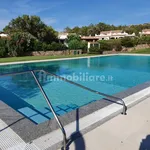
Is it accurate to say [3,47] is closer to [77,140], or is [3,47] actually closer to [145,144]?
[77,140]

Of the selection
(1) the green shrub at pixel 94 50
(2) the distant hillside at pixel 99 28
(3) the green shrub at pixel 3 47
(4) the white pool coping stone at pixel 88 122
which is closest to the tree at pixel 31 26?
(1) the green shrub at pixel 94 50

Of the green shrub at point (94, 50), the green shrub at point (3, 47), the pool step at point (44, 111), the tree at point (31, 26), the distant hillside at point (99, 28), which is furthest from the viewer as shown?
the distant hillside at point (99, 28)

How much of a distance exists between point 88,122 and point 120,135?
0.67 meters

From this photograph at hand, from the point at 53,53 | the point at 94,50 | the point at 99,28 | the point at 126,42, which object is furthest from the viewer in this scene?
the point at 99,28

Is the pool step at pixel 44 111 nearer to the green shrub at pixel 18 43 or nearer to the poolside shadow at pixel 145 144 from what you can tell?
the poolside shadow at pixel 145 144

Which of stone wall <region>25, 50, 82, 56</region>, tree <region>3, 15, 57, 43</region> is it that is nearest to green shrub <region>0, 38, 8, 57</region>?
stone wall <region>25, 50, 82, 56</region>

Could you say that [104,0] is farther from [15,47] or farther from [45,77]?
[45,77]

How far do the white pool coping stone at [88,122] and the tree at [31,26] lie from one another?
27890mm

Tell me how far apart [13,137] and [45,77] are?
8184mm

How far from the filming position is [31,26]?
30219mm

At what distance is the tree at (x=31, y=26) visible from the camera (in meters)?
29.8

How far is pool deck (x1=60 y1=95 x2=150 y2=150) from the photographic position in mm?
2930

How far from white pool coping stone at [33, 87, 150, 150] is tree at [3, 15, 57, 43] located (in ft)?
91.5

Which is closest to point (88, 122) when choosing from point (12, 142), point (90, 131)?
point (90, 131)
